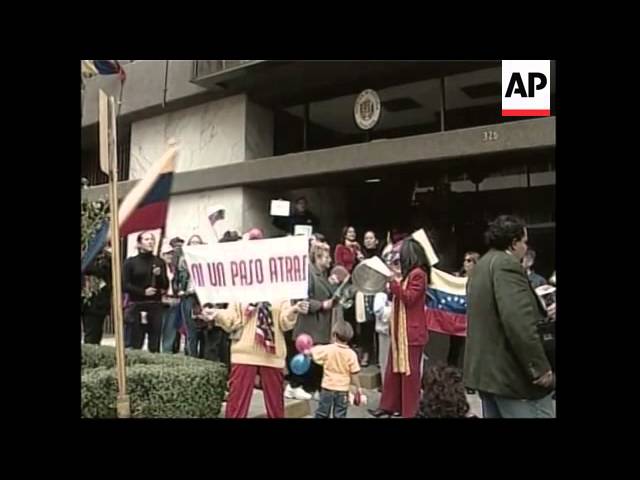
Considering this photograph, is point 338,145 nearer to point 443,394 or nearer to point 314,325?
point 314,325

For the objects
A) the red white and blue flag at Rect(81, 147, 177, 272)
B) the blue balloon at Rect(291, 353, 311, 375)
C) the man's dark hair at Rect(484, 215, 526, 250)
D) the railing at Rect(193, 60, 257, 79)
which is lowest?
the blue balloon at Rect(291, 353, 311, 375)

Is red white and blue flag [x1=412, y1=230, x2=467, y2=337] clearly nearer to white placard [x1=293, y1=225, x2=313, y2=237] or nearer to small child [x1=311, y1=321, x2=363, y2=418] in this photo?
small child [x1=311, y1=321, x2=363, y2=418]

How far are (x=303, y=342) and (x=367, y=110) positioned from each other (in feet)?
6.75

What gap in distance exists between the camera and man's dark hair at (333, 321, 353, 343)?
4.62 meters

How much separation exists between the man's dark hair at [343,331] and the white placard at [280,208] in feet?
3.40

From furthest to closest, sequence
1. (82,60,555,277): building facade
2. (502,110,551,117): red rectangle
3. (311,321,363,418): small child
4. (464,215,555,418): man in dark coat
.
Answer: (311,321,363,418): small child
(82,60,555,277): building facade
(502,110,551,117): red rectangle
(464,215,555,418): man in dark coat

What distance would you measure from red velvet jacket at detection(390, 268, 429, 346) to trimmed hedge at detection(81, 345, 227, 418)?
1.64 metres

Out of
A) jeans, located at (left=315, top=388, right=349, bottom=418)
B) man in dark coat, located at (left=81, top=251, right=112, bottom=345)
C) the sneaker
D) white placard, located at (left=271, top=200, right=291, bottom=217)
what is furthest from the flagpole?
jeans, located at (left=315, top=388, right=349, bottom=418)

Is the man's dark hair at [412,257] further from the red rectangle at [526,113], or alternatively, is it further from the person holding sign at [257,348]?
the red rectangle at [526,113]

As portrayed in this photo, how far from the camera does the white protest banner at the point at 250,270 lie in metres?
4.71

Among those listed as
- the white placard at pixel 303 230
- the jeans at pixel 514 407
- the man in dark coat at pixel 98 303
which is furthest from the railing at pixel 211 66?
the jeans at pixel 514 407

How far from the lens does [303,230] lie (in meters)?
4.77

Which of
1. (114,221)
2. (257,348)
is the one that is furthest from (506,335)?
(114,221)

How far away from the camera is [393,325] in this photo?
15.2 ft
